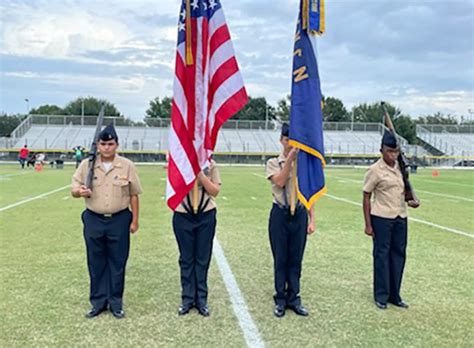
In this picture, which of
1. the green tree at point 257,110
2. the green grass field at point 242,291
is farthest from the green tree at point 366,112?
the green grass field at point 242,291

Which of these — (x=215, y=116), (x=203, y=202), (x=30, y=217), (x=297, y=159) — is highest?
(x=215, y=116)

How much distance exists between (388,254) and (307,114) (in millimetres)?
1793

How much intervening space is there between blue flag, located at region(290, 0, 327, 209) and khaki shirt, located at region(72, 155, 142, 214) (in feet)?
5.66

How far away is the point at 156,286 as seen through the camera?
5832mm

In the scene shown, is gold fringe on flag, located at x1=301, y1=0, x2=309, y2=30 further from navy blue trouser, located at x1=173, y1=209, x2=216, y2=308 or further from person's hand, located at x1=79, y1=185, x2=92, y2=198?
person's hand, located at x1=79, y1=185, x2=92, y2=198

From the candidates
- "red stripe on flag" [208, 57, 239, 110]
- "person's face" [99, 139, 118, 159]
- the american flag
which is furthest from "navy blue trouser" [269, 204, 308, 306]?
"person's face" [99, 139, 118, 159]

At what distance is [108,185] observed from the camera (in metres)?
4.77

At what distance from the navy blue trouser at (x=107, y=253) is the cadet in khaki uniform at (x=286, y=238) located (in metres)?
1.53

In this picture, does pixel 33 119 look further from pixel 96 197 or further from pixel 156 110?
pixel 96 197

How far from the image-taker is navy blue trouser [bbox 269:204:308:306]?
4.92 meters

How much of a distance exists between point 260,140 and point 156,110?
38407 millimetres

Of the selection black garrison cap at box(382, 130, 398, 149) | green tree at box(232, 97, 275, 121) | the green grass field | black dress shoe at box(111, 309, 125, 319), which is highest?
green tree at box(232, 97, 275, 121)

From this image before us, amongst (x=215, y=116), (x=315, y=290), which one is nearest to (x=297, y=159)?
(x=215, y=116)

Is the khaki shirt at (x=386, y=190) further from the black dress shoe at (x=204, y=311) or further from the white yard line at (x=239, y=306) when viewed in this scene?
the black dress shoe at (x=204, y=311)
